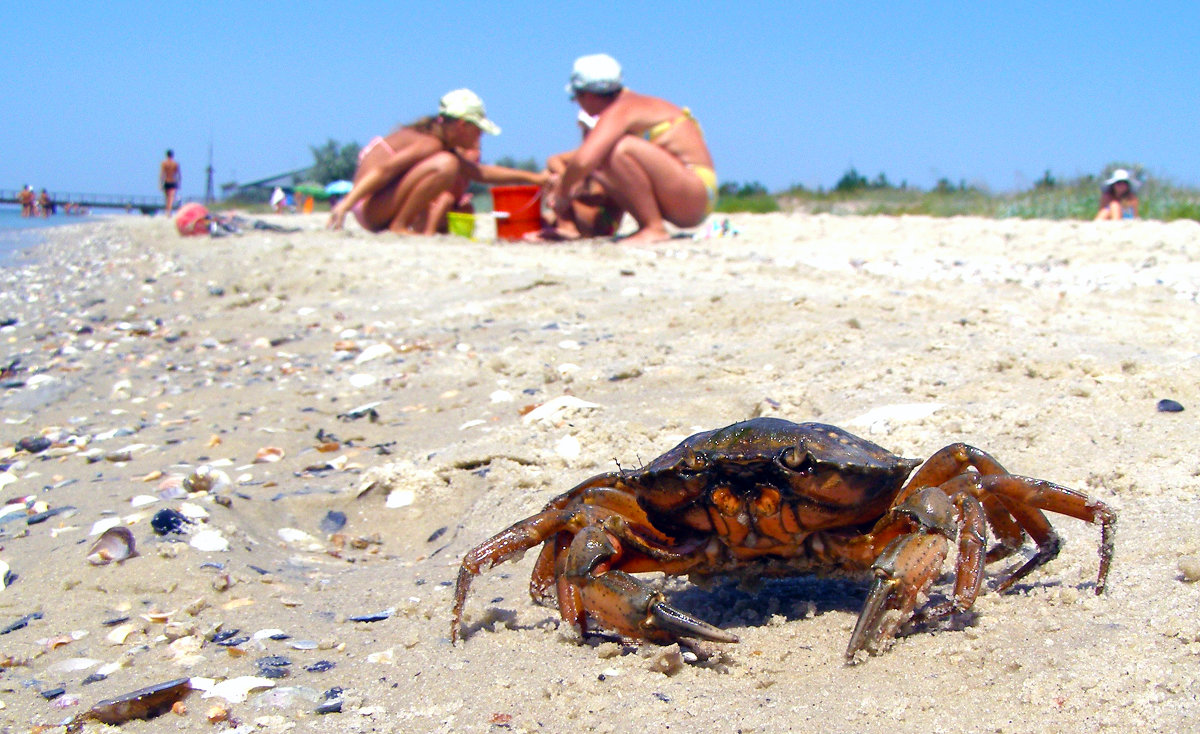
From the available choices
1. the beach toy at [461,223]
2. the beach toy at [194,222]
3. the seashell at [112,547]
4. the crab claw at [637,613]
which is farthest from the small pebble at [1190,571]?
the beach toy at [194,222]

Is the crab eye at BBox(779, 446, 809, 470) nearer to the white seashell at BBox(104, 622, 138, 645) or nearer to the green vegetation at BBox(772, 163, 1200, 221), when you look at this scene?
the white seashell at BBox(104, 622, 138, 645)

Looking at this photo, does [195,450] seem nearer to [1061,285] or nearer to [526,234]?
[1061,285]

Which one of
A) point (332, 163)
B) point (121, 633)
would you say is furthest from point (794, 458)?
point (332, 163)

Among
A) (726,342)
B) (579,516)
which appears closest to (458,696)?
(579,516)

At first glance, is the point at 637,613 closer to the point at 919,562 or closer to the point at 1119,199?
the point at 919,562

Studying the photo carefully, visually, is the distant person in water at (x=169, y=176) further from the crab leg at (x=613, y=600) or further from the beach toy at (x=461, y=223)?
the crab leg at (x=613, y=600)

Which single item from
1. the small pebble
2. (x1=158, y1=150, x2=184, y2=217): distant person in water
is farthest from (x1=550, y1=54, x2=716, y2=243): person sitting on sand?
(x1=158, y1=150, x2=184, y2=217): distant person in water
